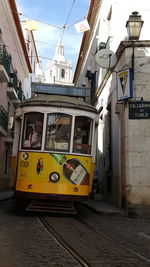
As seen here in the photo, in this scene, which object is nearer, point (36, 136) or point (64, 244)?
point (64, 244)

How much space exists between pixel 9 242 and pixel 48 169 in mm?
3138

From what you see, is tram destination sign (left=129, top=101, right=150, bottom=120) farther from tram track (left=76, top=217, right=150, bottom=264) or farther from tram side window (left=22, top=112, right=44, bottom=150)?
tram track (left=76, top=217, right=150, bottom=264)

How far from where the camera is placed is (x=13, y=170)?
9.67 metres

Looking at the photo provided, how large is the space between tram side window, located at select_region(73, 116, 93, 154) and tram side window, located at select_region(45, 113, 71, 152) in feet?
0.74

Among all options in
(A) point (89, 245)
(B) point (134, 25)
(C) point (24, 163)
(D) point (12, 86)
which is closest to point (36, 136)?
(C) point (24, 163)

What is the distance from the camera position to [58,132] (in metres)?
8.95

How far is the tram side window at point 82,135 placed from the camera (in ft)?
29.8

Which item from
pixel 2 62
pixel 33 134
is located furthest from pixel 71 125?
pixel 2 62

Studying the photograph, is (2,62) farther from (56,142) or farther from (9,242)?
Answer: (9,242)

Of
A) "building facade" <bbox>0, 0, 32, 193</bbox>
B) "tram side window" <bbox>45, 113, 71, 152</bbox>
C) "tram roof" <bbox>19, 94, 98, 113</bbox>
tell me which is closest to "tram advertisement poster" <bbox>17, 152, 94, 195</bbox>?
"tram side window" <bbox>45, 113, 71, 152</bbox>

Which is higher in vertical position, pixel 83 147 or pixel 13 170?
pixel 83 147

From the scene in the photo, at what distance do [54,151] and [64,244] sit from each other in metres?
3.45

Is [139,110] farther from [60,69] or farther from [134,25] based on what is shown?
[60,69]

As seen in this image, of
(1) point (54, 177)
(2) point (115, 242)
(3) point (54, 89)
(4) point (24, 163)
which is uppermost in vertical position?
(3) point (54, 89)
